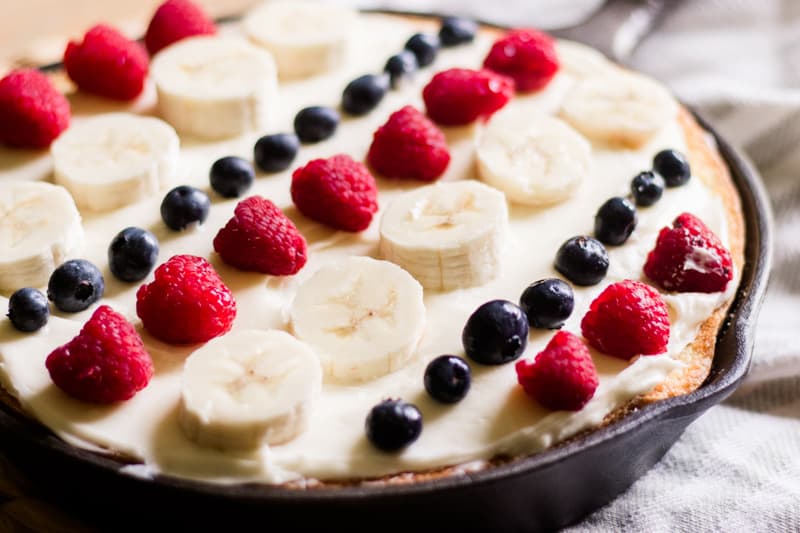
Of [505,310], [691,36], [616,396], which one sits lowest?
[691,36]

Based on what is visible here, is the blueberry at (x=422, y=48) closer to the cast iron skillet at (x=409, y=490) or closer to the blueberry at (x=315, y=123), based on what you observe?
the blueberry at (x=315, y=123)

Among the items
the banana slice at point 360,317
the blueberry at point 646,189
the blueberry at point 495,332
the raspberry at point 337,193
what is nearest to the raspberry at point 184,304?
the banana slice at point 360,317

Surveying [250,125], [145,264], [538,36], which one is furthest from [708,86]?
[145,264]

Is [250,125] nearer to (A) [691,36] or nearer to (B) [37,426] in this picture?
(B) [37,426]

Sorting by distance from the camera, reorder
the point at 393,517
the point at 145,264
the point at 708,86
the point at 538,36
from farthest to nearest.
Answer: the point at 708,86 < the point at 538,36 < the point at 145,264 < the point at 393,517

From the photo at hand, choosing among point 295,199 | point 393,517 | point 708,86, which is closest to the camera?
point 393,517

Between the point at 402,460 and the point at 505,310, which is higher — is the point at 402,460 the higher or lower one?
the lower one
